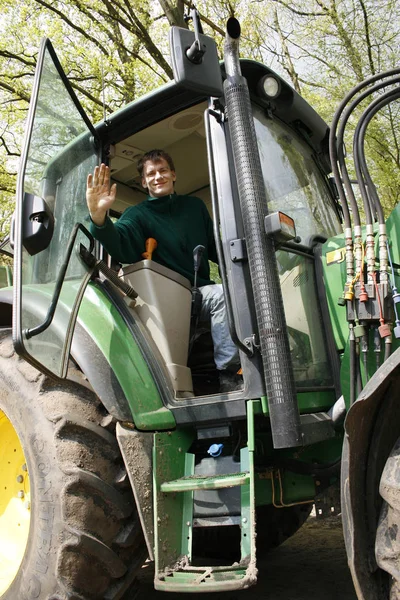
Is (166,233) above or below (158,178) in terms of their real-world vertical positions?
below

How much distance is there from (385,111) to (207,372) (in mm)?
10283

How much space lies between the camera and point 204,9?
43.2ft

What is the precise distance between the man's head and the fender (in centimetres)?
196

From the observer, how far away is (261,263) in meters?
2.58

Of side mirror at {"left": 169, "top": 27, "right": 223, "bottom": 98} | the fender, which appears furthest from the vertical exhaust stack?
the fender

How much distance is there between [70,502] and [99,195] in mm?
1381

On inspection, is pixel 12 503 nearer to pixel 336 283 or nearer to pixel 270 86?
pixel 336 283

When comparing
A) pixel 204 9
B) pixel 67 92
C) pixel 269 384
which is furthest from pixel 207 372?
pixel 204 9

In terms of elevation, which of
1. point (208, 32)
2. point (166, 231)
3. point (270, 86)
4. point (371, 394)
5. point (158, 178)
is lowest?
point (371, 394)

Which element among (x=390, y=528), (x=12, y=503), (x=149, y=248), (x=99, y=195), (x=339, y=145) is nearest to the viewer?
(x=390, y=528)

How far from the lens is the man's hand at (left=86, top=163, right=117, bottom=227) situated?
2.84 metres

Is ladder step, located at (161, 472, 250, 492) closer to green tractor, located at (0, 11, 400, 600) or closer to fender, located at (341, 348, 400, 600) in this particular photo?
green tractor, located at (0, 11, 400, 600)

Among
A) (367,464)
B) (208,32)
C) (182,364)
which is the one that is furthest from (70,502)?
(208,32)

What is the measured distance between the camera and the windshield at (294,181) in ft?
10.2
